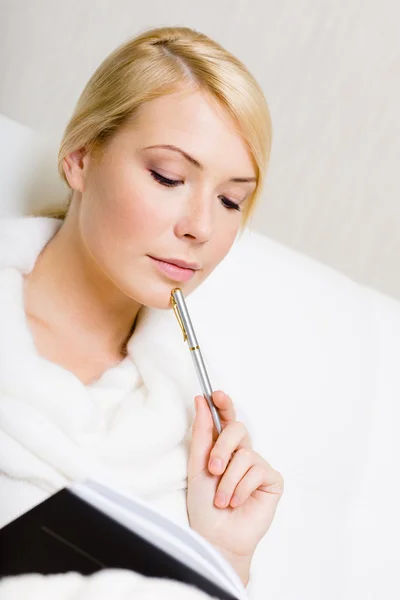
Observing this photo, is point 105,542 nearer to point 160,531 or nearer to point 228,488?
point 160,531

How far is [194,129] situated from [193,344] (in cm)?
25

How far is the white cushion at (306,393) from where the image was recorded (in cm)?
108

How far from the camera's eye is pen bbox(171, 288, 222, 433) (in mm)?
848

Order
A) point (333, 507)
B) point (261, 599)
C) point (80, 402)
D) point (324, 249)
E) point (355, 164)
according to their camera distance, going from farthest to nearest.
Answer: point (324, 249)
point (355, 164)
point (333, 507)
point (261, 599)
point (80, 402)

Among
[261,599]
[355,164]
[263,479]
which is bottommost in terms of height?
[261,599]

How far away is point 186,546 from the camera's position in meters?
0.64

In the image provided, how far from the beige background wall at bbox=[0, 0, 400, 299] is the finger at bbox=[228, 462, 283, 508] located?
2.30 feet

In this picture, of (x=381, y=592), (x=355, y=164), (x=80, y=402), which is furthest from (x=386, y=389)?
(x=80, y=402)

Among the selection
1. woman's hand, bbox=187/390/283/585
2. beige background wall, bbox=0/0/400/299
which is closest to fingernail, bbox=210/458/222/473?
woman's hand, bbox=187/390/283/585

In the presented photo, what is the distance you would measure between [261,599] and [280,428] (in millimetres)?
266

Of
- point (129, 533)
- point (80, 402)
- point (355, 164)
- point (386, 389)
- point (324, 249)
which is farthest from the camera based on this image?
point (324, 249)

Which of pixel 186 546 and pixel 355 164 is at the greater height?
pixel 355 164

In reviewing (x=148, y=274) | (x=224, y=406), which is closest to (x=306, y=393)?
(x=224, y=406)

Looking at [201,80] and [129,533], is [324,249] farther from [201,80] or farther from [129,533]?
[129,533]
